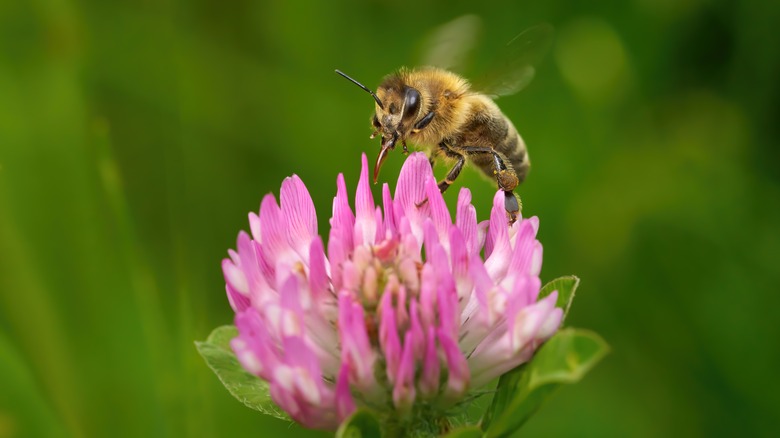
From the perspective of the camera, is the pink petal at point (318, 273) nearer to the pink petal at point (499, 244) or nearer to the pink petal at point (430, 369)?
the pink petal at point (430, 369)

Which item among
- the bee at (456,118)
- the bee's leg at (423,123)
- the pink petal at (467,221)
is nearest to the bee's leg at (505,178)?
the bee at (456,118)

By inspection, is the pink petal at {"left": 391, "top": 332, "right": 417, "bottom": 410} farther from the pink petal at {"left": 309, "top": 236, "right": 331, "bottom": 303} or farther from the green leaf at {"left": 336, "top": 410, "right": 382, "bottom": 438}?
the pink petal at {"left": 309, "top": 236, "right": 331, "bottom": 303}

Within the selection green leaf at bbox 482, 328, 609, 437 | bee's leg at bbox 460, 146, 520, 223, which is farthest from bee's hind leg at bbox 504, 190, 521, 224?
green leaf at bbox 482, 328, 609, 437

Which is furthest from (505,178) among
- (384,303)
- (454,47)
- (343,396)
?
(343,396)

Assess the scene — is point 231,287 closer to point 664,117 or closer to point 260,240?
point 260,240

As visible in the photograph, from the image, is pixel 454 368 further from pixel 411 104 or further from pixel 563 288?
pixel 411 104
